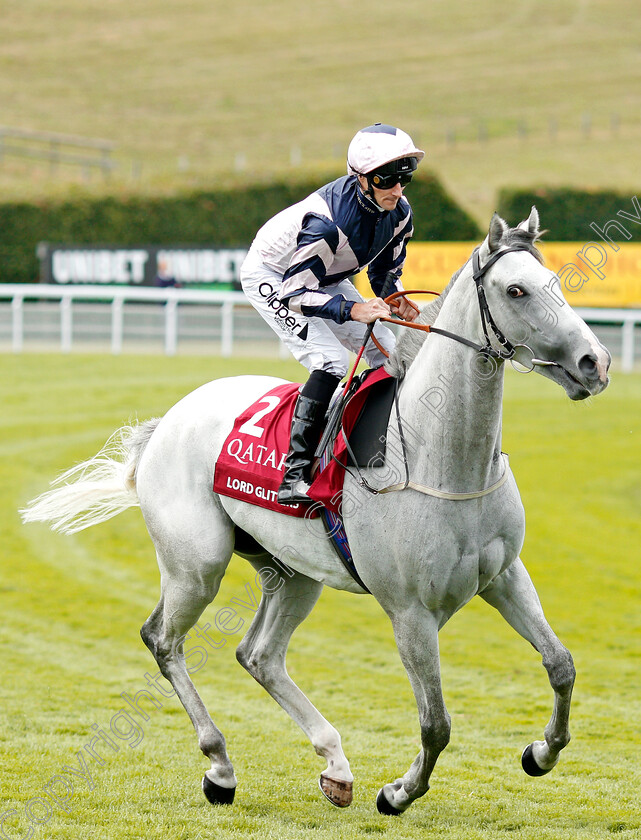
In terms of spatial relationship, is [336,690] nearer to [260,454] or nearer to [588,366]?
[260,454]

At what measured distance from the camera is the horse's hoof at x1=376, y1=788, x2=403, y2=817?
384 centimetres

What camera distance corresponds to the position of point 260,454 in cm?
403

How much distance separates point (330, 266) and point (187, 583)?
1414 millimetres

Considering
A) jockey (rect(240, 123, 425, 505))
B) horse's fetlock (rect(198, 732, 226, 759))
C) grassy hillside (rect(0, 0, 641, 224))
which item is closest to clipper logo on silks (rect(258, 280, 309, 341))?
jockey (rect(240, 123, 425, 505))

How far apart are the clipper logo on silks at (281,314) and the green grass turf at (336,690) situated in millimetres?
1081

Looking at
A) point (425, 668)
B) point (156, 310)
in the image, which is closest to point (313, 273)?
point (425, 668)

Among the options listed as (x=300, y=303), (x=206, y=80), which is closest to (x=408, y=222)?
(x=300, y=303)

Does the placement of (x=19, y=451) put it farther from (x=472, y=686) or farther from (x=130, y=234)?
(x=130, y=234)

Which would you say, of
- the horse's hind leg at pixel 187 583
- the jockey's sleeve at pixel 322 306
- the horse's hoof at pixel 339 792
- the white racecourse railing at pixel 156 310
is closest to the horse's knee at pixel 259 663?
the horse's hind leg at pixel 187 583

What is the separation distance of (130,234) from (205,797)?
18.0 metres

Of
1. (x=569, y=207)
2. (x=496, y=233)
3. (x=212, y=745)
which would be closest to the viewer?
(x=496, y=233)

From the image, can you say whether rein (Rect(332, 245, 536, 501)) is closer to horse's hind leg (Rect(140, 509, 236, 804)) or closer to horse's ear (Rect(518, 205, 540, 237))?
horse's ear (Rect(518, 205, 540, 237))

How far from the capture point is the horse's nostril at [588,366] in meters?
3.00

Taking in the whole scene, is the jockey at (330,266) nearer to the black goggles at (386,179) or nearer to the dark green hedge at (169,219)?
the black goggles at (386,179)
